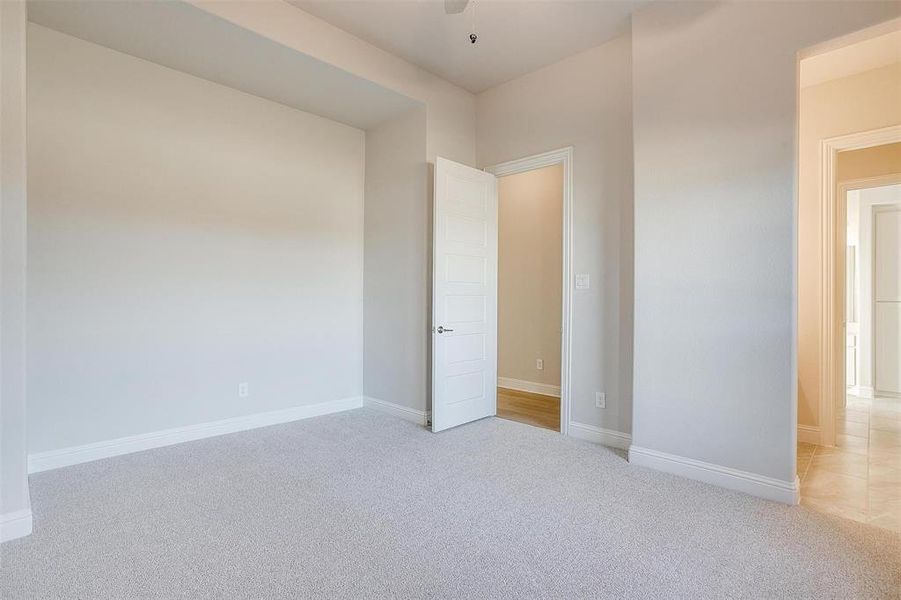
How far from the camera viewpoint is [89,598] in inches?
63.5

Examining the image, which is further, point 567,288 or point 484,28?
point 567,288

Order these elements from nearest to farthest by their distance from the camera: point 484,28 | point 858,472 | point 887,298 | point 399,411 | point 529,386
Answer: point 858,472
point 484,28
point 399,411
point 887,298
point 529,386

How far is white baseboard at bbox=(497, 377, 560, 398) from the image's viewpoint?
521 centimetres

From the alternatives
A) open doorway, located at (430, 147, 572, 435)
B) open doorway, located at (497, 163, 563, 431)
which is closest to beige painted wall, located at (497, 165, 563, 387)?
open doorway, located at (497, 163, 563, 431)

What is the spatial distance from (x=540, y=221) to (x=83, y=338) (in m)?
4.55

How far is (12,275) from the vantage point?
2.01 metres

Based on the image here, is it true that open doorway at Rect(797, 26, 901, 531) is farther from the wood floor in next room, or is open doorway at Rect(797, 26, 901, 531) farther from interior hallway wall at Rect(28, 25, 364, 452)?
interior hallway wall at Rect(28, 25, 364, 452)

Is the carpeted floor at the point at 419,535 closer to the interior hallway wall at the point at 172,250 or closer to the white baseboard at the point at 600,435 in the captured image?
the white baseboard at the point at 600,435

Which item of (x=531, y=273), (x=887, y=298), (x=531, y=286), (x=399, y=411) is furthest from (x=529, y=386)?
(x=887, y=298)

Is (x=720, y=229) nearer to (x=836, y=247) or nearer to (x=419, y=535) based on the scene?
(x=836, y=247)

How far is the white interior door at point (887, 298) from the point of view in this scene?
5.02 metres

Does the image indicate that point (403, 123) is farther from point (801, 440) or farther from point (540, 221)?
point (801, 440)

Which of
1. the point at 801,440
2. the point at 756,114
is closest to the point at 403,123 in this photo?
the point at 756,114

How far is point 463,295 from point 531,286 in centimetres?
181
